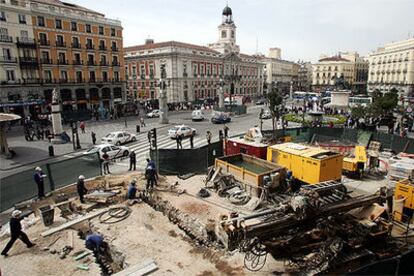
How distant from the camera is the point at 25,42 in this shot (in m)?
39.7

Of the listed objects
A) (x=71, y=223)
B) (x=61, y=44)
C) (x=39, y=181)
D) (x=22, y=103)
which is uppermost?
(x=61, y=44)

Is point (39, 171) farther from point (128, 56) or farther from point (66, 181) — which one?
point (128, 56)

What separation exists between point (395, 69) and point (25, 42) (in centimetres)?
7913

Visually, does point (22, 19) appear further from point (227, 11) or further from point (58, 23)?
point (227, 11)

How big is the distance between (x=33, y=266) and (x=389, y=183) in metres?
15.0

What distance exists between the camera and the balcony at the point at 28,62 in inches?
1556

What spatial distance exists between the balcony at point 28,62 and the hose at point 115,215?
3631 centimetres

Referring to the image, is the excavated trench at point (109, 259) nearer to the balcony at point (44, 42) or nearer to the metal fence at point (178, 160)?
the metal fence at point (178, 160)

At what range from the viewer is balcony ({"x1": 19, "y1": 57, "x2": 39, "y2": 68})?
130ft

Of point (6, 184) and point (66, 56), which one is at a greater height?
point (66, 56)

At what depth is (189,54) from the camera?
213 feet

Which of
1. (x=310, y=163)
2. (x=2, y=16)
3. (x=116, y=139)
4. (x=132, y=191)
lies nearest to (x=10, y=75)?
(x=2, y=16)

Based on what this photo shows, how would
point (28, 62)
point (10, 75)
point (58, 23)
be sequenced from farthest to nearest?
point (58, 23)
point (28, 62)
point (10, 75)

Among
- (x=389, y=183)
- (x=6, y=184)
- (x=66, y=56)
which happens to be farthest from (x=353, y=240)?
(x=66, y=56)
